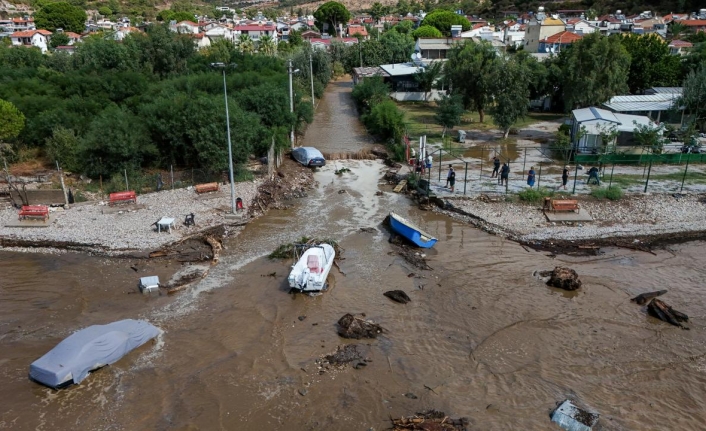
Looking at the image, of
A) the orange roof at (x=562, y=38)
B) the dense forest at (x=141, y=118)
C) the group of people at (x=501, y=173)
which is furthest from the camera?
the orange roof at (x=562, y=38)

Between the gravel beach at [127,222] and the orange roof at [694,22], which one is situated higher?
the orange roof at [694,22]

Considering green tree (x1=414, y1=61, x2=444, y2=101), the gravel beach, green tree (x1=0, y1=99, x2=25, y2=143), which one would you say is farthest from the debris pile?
green tree (x1=414, y1=61, x2=444, y2=101)

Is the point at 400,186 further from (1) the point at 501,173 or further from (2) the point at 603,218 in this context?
(2) the point at 603,218

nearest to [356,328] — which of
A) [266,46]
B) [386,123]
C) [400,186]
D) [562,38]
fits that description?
[400,186]

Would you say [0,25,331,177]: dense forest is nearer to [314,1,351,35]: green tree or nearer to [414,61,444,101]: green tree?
[414,61,444,101]: green tree

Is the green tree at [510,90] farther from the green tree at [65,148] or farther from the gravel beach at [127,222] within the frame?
the green tree at [65,148]

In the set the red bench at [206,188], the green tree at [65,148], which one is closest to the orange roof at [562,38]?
the red bench at [206,188]

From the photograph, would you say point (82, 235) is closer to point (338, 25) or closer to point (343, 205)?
point (343, 205)
